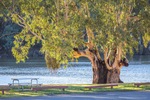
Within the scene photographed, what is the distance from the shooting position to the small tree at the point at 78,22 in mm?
24364

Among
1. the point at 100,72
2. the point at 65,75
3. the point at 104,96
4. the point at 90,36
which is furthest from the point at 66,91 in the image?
the point at 65,75

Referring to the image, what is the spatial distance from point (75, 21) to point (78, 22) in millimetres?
174

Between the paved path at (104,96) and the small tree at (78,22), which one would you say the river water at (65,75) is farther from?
the paved path at (104,96)

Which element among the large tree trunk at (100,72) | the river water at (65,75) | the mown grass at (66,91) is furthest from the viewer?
the river water at (65,75)

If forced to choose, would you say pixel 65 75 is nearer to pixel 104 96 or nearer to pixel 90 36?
pixel 90 36

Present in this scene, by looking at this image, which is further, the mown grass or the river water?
the river water

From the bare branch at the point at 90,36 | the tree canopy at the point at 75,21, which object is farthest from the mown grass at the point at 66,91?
the bare branch at the point at 90,36

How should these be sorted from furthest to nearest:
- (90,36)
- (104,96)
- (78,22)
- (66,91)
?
(90,36), (78,22), (66,91), (104,96)

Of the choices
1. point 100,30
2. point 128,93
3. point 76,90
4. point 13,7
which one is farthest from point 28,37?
point 128,93

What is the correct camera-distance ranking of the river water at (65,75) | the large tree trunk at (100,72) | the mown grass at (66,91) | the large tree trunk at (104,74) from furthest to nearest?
1. the river water at (65,75)
2. the large tree trunk at (100,72)
3. the large tree trunk at (104,74)
4. the mown grass at (66,91)

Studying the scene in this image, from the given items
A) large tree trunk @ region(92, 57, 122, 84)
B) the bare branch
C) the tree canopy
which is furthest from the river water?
the tree canopy

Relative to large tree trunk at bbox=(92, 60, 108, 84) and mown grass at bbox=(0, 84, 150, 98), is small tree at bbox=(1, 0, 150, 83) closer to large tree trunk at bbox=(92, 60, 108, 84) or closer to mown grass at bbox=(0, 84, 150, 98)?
large tree trunk at bbox=(92, 60, 108, 84)

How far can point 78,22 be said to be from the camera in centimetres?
2448

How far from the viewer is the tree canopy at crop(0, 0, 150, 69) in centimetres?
2434
